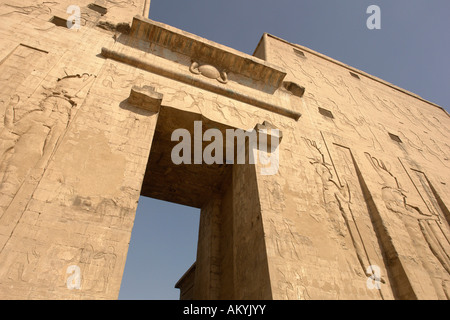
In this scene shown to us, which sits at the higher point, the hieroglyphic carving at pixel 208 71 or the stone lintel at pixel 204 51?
the stone lintel at pixel 204 51

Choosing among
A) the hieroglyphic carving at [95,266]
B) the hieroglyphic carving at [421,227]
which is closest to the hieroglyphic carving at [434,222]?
the hieroglyphic carving at [421,227]

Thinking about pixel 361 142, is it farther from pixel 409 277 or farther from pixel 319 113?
pixel 409 277

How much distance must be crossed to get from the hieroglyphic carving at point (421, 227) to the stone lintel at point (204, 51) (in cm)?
324

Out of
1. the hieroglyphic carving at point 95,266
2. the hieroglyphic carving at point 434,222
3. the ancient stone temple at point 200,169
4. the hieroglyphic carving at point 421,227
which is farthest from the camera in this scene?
the hieroglyphic carving at point 434,222

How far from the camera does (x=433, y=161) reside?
8.66 metres

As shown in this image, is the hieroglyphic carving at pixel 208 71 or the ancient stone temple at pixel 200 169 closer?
the ancient stone temple at pixel 200 169

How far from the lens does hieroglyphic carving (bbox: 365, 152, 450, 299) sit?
17.5ft

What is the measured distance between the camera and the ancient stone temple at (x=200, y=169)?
3.61 meters

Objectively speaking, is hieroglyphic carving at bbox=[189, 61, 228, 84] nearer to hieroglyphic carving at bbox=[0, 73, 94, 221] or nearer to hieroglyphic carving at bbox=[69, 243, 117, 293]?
hieroglyphic carving at bbox=[0, 73, 94, 221]

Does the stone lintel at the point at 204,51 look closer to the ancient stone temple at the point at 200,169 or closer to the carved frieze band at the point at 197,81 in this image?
the ancient stone temple at the point at 200,169

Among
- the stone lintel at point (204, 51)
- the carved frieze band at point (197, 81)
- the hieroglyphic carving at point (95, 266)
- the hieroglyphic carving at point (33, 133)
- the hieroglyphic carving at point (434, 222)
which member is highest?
the stone lintel at point (204, 51)

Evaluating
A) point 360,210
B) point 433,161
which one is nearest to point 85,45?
point 360,210
